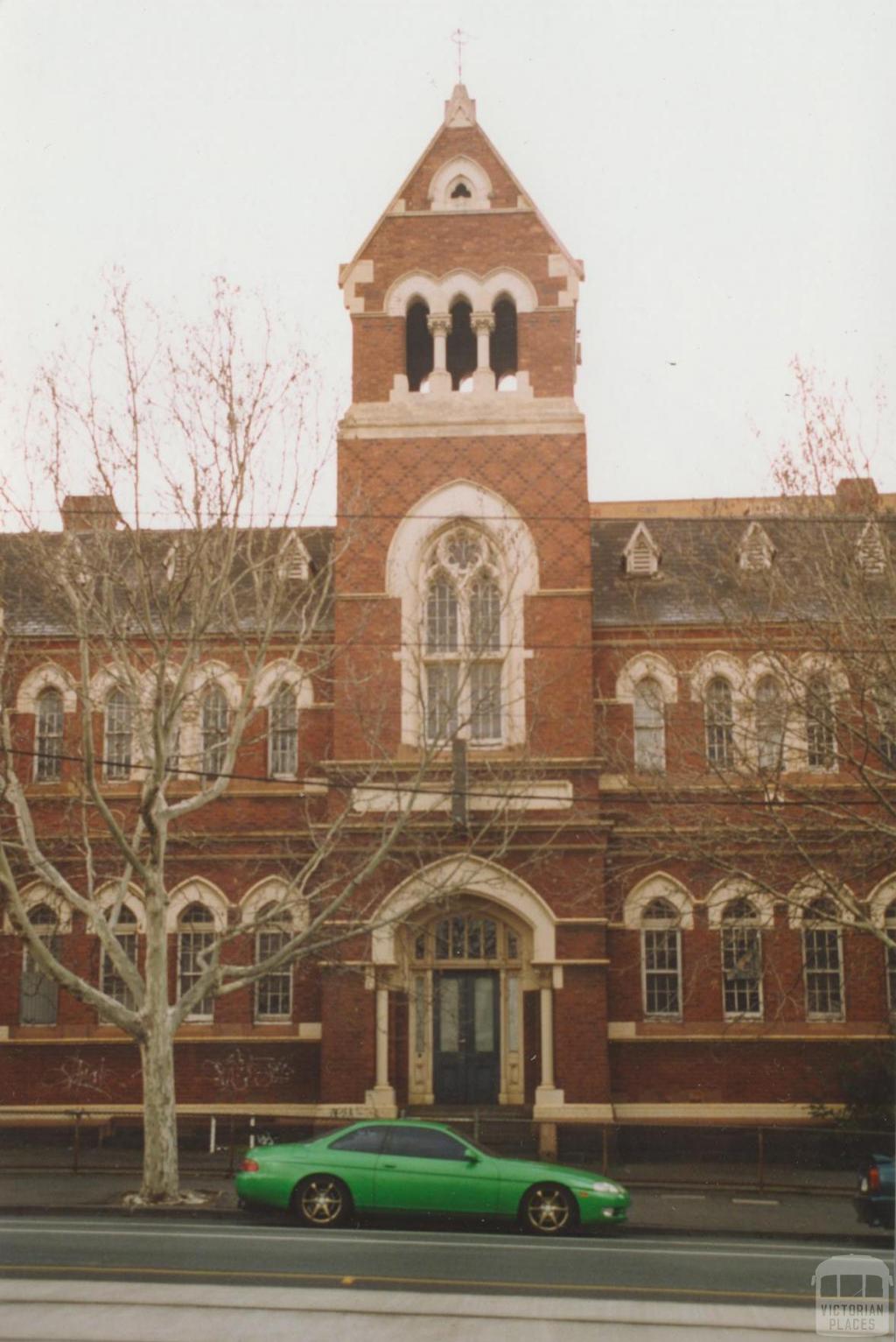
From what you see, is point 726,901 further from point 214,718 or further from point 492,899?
point 214,718

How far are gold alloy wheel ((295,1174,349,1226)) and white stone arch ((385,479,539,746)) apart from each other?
992 centimetres

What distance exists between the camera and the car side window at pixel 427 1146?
663 inches

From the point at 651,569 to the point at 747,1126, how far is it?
36.2ft

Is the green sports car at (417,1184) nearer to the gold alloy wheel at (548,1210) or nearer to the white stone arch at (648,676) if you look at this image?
the gold alloy wheel at (548,1210)

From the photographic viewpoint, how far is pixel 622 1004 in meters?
26.4

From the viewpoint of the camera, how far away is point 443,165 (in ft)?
92.0

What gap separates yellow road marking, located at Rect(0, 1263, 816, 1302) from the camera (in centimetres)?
1250

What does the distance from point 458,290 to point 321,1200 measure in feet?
55.6

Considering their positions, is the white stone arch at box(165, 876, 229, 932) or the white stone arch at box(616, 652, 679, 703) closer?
the white stone arch at box(165, 876, 229, 932)

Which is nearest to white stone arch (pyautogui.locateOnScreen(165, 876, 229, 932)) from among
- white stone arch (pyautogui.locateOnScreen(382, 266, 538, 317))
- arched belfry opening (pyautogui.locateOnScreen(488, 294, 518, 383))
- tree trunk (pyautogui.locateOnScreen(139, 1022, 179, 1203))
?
tree trunk (pyautogui.locateOnScreen(139, 1022, 179, 1203))

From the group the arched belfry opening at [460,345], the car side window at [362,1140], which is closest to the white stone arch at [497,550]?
the arched belfry opening at [460,345]

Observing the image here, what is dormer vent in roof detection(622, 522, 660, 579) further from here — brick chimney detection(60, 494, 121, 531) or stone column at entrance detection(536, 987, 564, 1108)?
brick chimney detection(60, 494, 121, 531)

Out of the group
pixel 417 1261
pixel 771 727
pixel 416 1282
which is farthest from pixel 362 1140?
pixel 771 727

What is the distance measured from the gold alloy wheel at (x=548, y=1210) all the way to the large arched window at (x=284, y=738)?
40.9 ft
